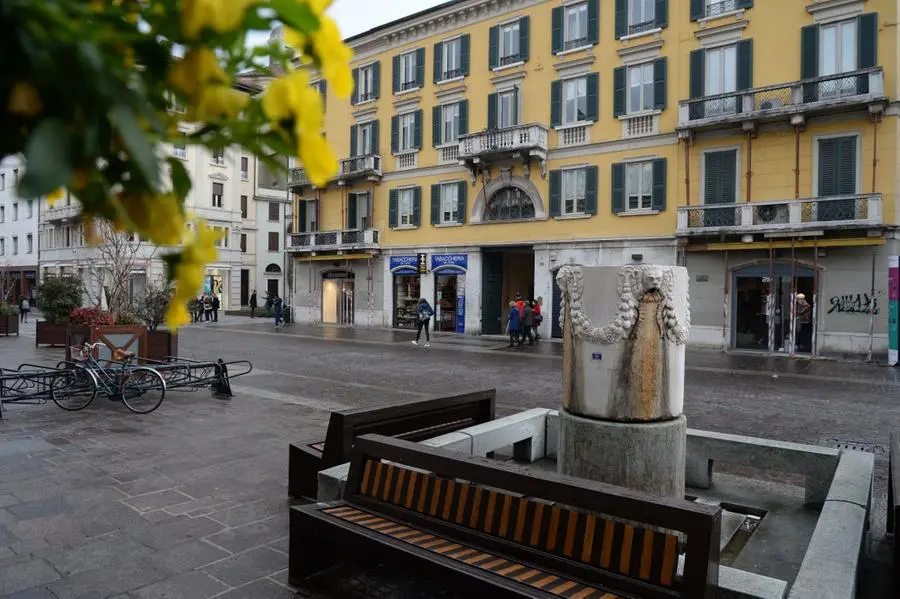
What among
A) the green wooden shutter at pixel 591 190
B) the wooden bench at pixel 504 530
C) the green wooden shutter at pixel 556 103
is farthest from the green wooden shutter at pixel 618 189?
the wooden bench at pixel 504 530

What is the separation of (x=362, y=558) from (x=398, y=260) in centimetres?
2584

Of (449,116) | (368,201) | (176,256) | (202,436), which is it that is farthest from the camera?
(368,201)

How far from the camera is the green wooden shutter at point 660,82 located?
71.8 ft

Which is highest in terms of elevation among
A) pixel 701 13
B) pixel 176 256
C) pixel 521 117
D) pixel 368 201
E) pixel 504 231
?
pixel 701 13

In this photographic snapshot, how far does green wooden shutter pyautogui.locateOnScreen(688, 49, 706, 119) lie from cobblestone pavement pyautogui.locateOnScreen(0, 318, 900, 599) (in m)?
9.44

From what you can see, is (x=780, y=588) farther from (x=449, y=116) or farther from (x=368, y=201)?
(x=368, y=201)

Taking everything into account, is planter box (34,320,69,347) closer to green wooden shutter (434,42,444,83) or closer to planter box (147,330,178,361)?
planter box (147,330,178,361)

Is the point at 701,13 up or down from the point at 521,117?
up

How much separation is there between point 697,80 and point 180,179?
23.0 m

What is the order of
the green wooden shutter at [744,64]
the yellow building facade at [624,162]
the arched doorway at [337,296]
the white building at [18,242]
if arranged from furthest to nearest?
the white building at [18,242] < the arched doorway at [337,296] < the green wooden shutter at [744,64] < the yellow building facade at [624,162]

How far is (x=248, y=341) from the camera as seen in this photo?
22500 millimetres

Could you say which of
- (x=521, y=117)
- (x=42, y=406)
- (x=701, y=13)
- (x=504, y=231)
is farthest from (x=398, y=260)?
(x=42, y=406)

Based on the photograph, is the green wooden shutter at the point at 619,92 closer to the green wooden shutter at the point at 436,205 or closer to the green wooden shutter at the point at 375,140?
the green wooden shutter at the point at 436,205

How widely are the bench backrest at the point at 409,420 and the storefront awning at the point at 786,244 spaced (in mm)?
16246
